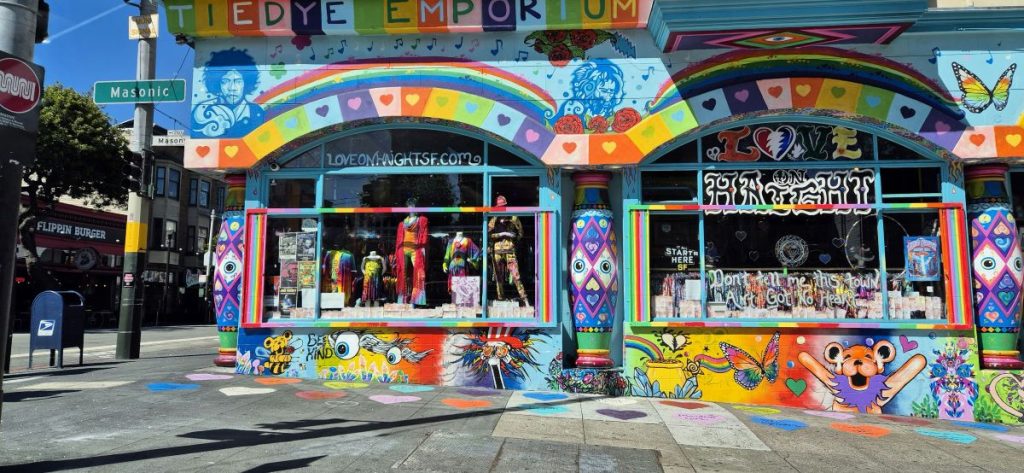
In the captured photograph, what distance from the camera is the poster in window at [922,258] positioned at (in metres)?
8.80

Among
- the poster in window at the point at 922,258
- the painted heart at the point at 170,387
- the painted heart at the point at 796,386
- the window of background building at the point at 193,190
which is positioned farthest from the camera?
the window of background building at the point at 193,190

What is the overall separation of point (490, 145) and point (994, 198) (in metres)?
6.78

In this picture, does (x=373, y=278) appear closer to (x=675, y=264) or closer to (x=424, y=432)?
(x=424, y=432)

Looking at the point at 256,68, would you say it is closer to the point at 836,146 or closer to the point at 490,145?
the point at 490,145

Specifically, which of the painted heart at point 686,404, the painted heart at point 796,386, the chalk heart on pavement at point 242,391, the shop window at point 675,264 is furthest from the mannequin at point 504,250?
the painted heart at point 796,386

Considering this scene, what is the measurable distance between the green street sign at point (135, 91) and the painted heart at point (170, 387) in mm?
4296

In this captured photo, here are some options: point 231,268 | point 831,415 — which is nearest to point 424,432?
point 231,268

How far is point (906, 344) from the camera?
8.55 m

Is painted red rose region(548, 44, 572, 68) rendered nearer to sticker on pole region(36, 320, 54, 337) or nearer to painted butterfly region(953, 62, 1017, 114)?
painted butterfly region(953, 62, 1017, 114)

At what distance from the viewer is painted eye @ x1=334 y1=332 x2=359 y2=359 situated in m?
9.24

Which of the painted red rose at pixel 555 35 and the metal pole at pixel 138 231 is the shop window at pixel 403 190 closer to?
the painted red rose at pixel 555 35

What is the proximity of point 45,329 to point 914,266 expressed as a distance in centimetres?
1264

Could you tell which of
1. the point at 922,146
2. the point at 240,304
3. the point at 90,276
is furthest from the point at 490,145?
the point at 90,276

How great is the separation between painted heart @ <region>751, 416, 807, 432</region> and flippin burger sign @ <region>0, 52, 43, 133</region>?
7.42 meters
